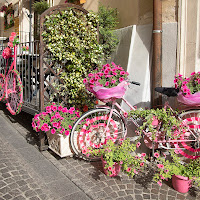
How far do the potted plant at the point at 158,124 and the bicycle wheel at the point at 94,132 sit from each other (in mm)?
433

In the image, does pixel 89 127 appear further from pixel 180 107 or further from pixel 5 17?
pixel 5 17

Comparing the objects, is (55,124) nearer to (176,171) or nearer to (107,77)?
(107,77)

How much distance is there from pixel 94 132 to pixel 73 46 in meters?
1.61

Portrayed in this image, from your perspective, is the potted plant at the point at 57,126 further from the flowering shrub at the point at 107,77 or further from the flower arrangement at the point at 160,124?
the flower arrangement at the point at 160,124

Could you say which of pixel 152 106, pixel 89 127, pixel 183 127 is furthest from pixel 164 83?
pixel 89 127

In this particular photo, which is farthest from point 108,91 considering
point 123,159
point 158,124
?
point 123,159

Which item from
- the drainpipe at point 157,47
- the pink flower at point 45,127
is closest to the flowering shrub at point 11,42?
the pink flower at point 45,127

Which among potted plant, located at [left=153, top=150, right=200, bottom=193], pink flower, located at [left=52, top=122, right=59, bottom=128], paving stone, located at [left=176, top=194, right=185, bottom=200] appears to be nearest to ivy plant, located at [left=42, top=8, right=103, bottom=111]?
pink flower, located at [left=52, top=122, right=59, bottom=128]

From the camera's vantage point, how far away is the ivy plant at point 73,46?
12.9 ft

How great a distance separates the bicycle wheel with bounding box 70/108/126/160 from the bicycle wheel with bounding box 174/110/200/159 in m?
0.90

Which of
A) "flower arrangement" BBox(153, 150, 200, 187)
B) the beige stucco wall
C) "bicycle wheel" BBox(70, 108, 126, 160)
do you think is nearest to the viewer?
"flower arrangement" BBox(153, 150, 200, 187)

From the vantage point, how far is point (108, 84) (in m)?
3.30

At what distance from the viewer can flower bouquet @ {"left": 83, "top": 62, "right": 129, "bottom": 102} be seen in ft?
10.5

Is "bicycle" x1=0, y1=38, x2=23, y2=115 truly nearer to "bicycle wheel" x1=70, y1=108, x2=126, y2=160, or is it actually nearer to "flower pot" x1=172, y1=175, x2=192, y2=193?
"bicycle wheel" x1=70, y1=108, x2=126, y2=160
